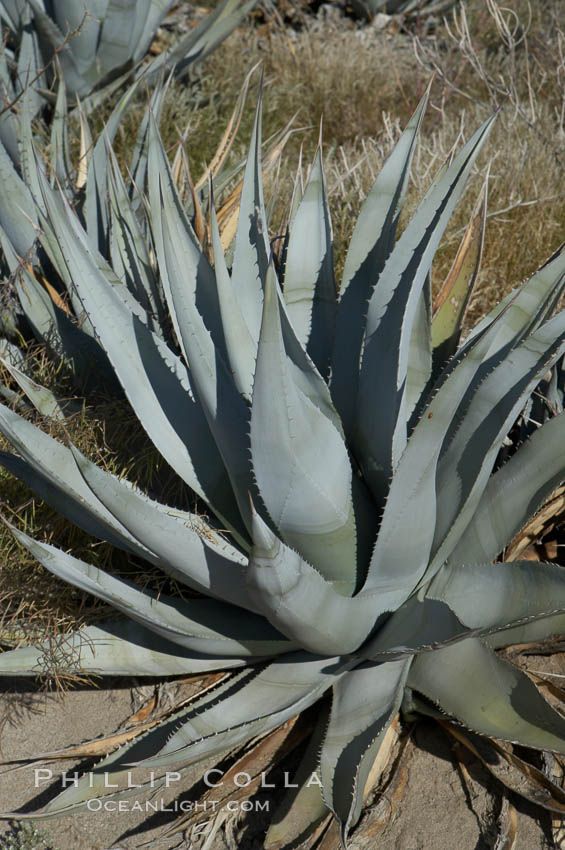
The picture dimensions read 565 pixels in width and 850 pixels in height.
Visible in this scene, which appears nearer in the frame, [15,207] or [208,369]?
[208,369]

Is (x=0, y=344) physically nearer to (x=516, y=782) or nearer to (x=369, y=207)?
(x=369, y=207)

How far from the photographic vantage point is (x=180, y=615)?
1.78 metres

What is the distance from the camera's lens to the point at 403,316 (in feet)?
4.88

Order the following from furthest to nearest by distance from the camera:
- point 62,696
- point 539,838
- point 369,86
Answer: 1. point 369,86
2. point 62,696
3. point 539,838

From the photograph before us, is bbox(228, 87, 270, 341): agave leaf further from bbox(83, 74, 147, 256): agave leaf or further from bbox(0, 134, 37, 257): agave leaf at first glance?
bbox(0, 134, 37, 257): agave leaf

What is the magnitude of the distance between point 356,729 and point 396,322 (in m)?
0.84

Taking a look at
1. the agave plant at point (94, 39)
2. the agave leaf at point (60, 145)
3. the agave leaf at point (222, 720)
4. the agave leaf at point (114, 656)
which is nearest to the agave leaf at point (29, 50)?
the agave plant at point (94, 39)

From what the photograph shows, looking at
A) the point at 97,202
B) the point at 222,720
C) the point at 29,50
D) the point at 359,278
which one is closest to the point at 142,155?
the point at 97,202

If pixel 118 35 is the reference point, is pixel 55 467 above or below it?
below

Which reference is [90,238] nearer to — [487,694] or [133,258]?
[133,258]

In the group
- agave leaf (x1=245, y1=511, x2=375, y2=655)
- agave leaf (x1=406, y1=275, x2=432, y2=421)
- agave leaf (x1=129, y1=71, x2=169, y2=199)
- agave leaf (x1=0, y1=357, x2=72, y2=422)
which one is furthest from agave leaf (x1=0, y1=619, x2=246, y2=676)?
agave leaf (x1=129, y1=71, x2=169, y2=199)

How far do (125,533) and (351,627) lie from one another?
50 cm

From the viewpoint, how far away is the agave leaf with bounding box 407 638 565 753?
1.51 meters

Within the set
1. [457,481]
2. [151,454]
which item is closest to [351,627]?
[457,481]
